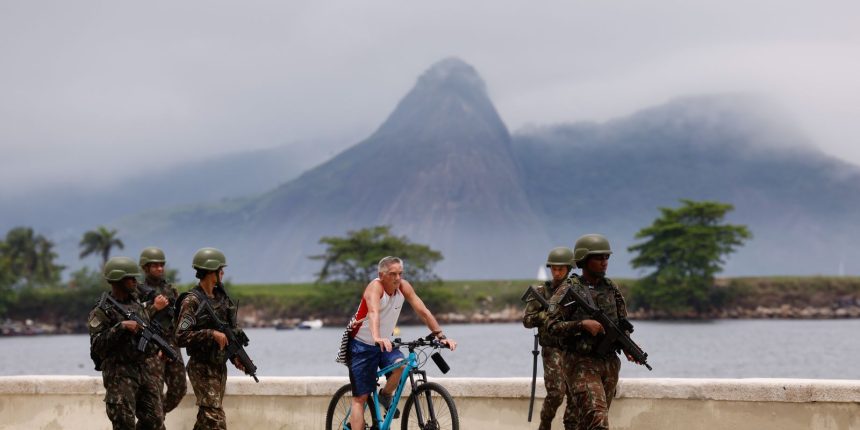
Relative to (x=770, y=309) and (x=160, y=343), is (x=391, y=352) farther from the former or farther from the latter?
(x=770, y=309)

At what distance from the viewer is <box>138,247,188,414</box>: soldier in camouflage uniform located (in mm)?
11742

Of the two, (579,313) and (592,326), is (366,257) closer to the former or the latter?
(579,313)

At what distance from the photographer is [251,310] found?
15150 cm

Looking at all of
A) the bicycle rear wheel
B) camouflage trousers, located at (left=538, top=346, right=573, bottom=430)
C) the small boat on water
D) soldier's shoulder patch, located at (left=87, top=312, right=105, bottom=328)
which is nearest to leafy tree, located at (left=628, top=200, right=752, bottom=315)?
the small boat on water

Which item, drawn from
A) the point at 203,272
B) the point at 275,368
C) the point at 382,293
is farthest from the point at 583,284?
the point at 275,368

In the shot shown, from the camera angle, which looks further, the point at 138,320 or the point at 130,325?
the point at 138,320

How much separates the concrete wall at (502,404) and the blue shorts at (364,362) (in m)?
1.42

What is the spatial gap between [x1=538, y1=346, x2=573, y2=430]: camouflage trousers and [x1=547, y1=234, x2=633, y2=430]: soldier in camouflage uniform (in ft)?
3.33

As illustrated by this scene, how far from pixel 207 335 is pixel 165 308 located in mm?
1145

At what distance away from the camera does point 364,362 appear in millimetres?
10852

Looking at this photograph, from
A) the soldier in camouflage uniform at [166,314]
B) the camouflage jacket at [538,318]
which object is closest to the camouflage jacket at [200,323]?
the soldier in camouflage uniform at [166,314]

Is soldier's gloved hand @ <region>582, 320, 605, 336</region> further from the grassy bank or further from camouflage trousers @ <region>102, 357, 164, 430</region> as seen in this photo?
the grassy bank

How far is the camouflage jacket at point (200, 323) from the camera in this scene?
1083 cm

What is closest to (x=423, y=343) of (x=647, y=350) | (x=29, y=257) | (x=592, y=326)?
(x=592, y=326)
